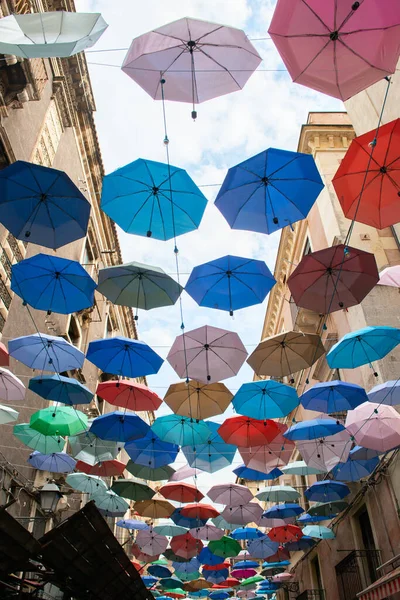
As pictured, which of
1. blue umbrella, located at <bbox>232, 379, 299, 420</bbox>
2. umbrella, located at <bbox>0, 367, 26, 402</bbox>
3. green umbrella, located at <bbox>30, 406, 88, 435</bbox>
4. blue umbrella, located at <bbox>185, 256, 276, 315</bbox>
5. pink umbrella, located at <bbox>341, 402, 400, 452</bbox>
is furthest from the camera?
green umbrella, located at <bbox>30, 406, 88, 435</bbox>

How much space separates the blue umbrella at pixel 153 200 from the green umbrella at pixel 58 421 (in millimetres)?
6244

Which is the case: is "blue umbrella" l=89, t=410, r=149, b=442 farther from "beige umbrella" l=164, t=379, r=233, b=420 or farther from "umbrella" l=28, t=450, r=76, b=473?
"umbrella" l=28, t=450, r=76, b=473

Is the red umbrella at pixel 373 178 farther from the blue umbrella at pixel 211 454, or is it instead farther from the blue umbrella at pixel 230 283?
the blue umbrella at pixel 211 454

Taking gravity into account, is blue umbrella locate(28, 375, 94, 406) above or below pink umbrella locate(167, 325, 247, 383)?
below

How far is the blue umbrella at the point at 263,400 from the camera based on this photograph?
480 inches

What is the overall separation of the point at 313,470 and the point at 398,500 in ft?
11.1

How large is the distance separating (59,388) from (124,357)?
190 cm

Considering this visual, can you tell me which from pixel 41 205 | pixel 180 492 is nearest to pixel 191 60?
pixel 41 205

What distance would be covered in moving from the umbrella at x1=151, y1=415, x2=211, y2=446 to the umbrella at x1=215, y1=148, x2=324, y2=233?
7.02 metres

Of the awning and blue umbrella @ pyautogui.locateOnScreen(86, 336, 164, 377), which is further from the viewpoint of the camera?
blue umbrella @ pyautogui.locateOnScreen(86, 336, 164, 377)

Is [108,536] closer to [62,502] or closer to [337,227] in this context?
[62,502]

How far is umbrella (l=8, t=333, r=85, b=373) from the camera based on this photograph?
10.5m

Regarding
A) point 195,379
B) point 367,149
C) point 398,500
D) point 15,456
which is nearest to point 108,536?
point 195,379

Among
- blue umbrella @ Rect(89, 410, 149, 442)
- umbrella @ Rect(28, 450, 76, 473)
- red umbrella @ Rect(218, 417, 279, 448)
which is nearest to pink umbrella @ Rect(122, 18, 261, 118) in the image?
blue umbrella @ Rect(89, 410, 149, 442)
